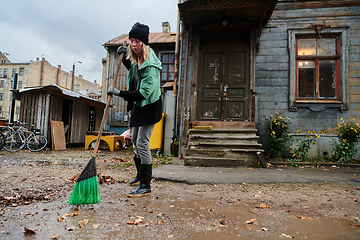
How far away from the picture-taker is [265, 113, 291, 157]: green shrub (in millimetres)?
6111

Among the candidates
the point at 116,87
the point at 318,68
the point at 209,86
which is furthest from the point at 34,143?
the point at 318,68

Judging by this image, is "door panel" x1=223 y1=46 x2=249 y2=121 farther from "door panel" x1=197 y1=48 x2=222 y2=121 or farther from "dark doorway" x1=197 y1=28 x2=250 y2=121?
"door panel" x1=197 y1=48 x2=222 y2=121

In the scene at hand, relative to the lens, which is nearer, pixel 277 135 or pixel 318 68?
pixel 277 135

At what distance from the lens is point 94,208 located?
2285mm

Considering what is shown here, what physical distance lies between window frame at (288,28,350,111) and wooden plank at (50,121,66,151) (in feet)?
29.8

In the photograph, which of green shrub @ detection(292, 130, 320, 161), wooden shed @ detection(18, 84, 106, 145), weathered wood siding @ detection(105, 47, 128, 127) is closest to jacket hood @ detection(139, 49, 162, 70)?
green shrub @ detection(292, 130, 320, 161)

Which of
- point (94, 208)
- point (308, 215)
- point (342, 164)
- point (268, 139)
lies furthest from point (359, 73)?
point (94, 208)

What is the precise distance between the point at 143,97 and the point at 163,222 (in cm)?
144

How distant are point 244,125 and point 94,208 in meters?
5.11

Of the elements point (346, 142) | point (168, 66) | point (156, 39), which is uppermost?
point (156, 39)

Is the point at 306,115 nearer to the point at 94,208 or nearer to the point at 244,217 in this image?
the point at 244,217

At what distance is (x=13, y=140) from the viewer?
8.51 m

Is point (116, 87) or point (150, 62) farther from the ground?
point (116, 87)

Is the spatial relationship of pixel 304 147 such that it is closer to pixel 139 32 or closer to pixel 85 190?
pixel 139 32
